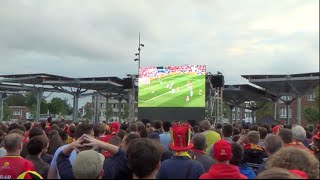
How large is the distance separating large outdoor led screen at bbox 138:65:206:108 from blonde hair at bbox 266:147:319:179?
2008 centimetres

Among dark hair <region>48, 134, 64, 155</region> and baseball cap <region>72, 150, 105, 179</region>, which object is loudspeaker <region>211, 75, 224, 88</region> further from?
baseball cap <region>72, 150, 105, 179</region>

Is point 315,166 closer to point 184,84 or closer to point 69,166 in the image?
point 69,166

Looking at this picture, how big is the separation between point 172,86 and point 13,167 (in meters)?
19.6

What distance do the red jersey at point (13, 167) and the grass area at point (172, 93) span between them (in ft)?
62.6

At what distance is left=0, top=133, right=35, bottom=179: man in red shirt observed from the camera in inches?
194

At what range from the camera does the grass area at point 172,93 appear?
2388 cm

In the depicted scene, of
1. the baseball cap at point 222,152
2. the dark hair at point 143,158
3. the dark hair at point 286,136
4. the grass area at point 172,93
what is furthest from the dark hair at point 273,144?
the grass area at point 172,93

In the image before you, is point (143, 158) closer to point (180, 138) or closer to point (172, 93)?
point (180, 138)

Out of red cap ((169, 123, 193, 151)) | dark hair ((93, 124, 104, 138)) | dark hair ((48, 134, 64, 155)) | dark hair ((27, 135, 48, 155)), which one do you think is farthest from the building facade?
red cap ((169, 123, 193, 151))

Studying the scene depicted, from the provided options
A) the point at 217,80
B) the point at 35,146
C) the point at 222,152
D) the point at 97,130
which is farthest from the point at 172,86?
the point at 222,152

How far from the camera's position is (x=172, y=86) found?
24328mm

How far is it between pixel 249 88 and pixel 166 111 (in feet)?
32.7

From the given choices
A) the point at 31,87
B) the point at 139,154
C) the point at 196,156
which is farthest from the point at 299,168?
the point at 31,87

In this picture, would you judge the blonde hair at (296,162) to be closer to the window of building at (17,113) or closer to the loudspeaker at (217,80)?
the loudspeaker at (217,80)
